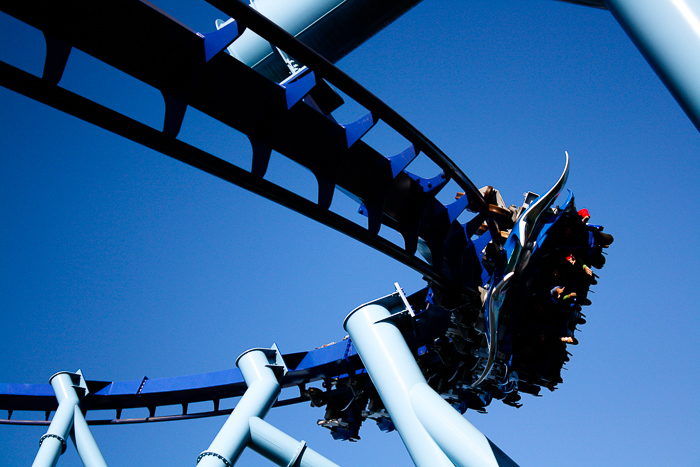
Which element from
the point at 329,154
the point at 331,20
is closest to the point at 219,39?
the point at 329,154

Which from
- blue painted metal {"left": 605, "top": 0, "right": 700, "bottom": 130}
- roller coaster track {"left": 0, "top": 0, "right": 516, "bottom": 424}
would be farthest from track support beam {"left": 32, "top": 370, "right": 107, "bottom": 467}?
blue painted metal {"left": 605, "top": 0, "right": 700, "bottom": 130}

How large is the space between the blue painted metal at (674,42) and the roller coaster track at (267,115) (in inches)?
90.1

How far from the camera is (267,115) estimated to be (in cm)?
417

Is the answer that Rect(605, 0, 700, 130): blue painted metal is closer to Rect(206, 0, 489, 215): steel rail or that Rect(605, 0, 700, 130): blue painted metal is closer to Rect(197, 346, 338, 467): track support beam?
Rect(206, 0, 489, 215): steel rail

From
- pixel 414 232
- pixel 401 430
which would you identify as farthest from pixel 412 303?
pixel 401 430

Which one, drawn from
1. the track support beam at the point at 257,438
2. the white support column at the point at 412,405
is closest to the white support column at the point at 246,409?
the track support beam at the point at 257,438

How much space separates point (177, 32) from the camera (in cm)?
362

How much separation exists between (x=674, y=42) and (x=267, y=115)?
300 cm

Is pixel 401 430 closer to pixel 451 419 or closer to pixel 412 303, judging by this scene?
pixel 451 419

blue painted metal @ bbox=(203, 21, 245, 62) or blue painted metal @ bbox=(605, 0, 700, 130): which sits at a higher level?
blue painted metal @ bbox=(203, 21, 245, 62)

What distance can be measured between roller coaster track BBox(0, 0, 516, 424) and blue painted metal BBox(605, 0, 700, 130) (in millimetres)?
2289

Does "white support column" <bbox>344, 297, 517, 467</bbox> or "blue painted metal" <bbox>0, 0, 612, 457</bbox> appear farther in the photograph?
"white support column" <bbox>344, 297, 517, 467</bbox>

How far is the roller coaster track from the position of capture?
337 cm

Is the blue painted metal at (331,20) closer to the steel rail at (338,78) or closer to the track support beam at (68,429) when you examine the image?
the steel rail at (338,78)
